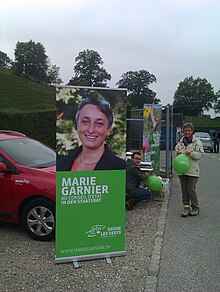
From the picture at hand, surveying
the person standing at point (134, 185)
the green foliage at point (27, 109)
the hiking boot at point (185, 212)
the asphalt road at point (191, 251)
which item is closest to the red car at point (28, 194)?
the green foliage at point (27, 109)

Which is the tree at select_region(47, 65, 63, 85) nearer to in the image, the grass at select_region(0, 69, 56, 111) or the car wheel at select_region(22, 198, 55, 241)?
the grass at select_region(0, 69, 56, 111)

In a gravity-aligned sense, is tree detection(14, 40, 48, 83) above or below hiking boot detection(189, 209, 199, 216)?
above

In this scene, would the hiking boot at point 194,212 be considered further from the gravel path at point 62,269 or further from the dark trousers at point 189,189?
the gravel path at point 62,269

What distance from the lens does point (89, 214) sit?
14.1 ft

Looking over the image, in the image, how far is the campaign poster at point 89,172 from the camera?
4047 millimetres

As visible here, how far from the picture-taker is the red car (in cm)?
504

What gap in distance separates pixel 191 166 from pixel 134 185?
4.14ft

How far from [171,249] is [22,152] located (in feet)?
9.25

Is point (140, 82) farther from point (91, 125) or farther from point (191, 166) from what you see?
point (91, 125)

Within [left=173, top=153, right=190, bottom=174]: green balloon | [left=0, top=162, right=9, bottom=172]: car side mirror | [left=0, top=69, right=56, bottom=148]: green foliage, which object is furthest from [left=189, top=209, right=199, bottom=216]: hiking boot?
[left=0, top=69, right=56, bottom=148]: green foliage

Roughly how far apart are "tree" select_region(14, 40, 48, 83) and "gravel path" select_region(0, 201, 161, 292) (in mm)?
95477

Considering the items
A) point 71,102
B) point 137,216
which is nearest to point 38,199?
point 71,102

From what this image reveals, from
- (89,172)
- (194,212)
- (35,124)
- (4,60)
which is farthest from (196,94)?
(89,172)

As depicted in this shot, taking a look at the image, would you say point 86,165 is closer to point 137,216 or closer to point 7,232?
point 7,232
